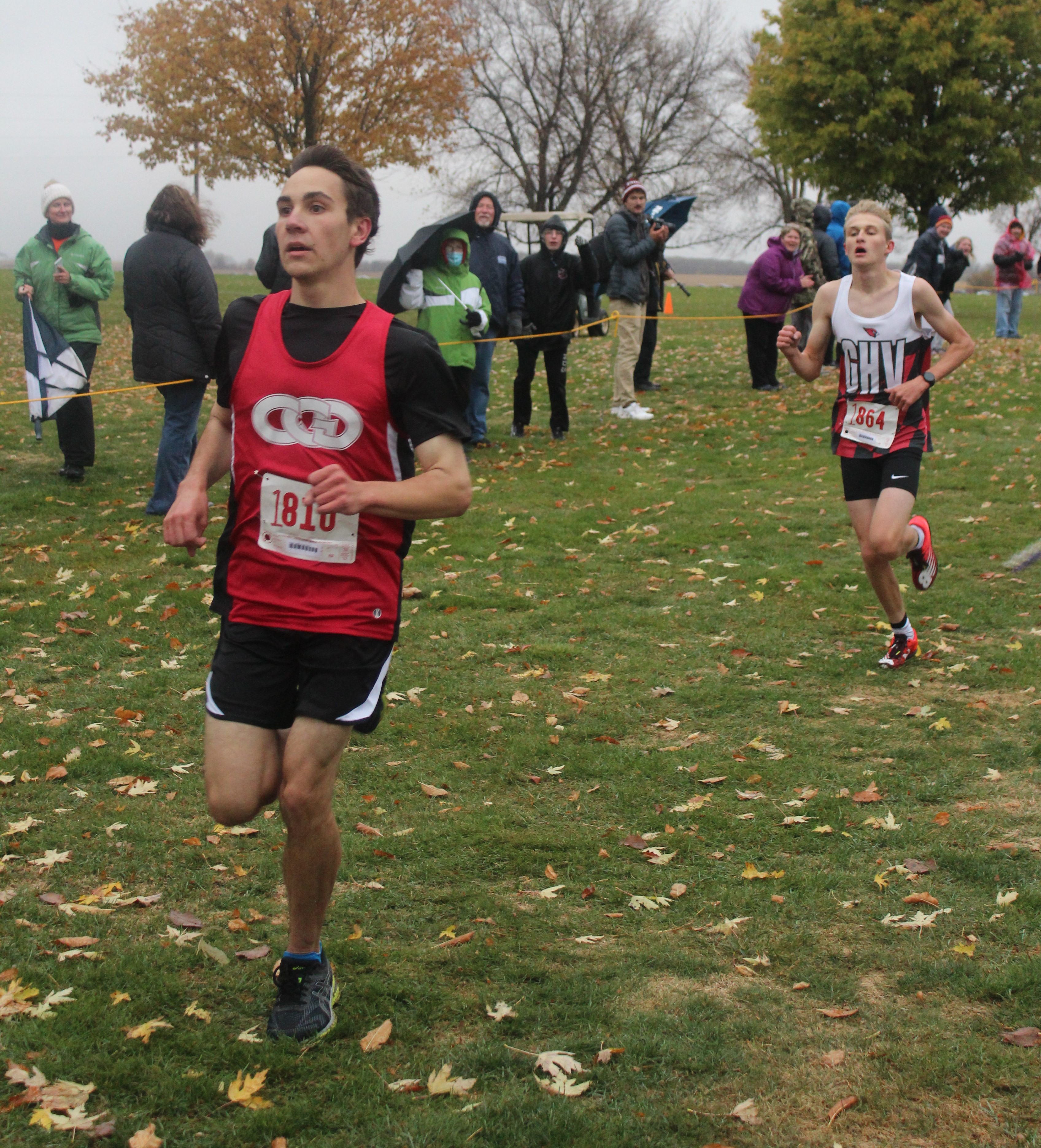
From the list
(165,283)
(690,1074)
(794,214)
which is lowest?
(690,1074)

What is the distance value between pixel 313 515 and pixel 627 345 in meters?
11.7

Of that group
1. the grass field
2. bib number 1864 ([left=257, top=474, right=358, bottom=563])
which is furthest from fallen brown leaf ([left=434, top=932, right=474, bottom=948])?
bib number 1864 ([left=257, top=474, right=358, bottom=563])

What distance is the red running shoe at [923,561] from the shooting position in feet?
22.3

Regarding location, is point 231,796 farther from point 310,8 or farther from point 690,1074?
point 310,8

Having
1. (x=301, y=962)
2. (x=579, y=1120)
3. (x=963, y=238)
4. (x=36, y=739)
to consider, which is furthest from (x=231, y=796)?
(x=963, y=238)

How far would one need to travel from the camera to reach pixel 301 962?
11.2ft

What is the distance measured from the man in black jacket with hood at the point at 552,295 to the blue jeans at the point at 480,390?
14.2 inches

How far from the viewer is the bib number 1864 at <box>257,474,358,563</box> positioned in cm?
319

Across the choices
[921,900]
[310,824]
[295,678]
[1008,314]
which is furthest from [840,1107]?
[1008,314]

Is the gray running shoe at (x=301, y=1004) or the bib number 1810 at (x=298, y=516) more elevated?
the bib number 1810 at (x=298, y=516)

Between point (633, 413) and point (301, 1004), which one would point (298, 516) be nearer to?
point (301, 1004)

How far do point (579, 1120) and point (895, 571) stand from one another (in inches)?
237

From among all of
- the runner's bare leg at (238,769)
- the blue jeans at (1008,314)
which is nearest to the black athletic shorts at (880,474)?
the runner's bare leg at (238,769)

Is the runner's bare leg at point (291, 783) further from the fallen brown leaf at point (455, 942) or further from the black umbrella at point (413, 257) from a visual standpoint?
the black umbrella at point (413, 257)
